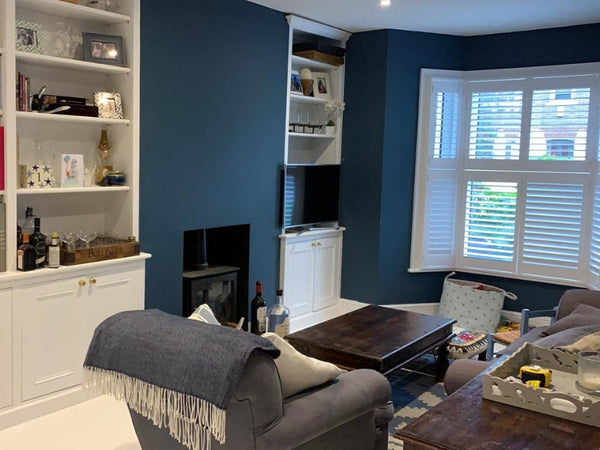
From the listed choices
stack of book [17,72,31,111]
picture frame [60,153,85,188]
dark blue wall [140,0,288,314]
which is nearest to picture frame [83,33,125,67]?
dark blue wall [140,0,288,314]

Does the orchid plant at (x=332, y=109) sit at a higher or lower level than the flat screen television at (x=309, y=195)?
higher

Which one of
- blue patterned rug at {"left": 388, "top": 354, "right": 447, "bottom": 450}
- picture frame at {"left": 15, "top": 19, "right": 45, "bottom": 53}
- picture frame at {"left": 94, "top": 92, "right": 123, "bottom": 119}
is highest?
picture frame at {"left": 15, "top": 19, "right": 45, "bottom": 53}

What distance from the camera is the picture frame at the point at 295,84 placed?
18.3 feet

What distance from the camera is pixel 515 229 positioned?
5.88 m

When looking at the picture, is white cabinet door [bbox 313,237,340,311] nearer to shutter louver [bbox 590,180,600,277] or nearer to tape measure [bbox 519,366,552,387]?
shutter louver [bbox 590,180,600,277]

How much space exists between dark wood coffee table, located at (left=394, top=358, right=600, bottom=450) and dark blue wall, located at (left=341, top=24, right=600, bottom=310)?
3.84m

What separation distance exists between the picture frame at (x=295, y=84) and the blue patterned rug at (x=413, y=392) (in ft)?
8.35

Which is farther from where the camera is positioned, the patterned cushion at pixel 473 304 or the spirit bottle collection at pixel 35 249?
the patterned cushion at pixel 473 304

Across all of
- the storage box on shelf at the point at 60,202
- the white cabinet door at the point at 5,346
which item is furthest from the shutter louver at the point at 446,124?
the white cabinet door at the point at 5,346

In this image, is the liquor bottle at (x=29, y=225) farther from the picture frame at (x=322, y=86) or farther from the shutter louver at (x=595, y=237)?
the shutter louver at (x=595, y=237)

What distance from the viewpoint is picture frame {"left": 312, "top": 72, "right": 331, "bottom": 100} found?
5.85 m

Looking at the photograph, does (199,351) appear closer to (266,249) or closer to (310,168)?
(266,249)

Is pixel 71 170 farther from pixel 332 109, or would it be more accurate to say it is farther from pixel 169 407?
pixel 332 109

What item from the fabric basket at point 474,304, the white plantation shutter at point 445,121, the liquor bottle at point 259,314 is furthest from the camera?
the white plantation shutter at point 445,121
